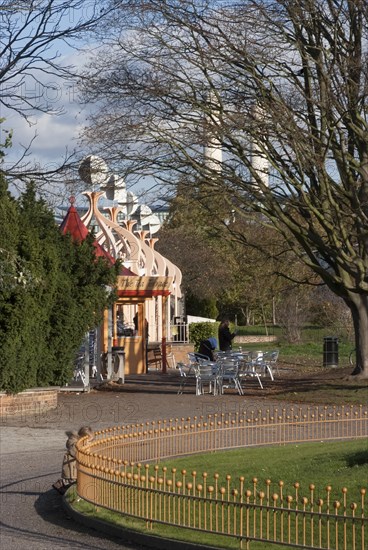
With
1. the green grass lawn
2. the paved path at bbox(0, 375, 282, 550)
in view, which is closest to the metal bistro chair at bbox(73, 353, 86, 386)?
the paved path at bbox(0, 375, 282, 550)

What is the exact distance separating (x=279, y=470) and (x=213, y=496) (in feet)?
7.19

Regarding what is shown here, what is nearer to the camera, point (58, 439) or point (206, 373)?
point (58, 439)

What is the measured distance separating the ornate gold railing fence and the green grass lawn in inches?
3.8

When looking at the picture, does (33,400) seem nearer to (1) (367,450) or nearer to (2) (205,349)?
(2) (205,349)

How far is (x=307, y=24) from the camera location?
79.2 feet

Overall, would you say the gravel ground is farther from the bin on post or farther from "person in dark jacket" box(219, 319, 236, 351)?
"person in dark jacket" box(219, 319, 236, 351)

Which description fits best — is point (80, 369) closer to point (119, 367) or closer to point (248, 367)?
point (119, 367)

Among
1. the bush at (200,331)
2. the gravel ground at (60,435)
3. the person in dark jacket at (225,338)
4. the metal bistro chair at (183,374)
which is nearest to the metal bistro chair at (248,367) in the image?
the gravel ground at (60,435)

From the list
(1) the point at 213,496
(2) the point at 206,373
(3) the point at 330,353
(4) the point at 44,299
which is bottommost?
(1) the point at 213,496

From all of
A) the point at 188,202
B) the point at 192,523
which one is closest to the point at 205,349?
the point at 188,202

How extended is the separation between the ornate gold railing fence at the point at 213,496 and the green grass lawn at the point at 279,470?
0.31 ft

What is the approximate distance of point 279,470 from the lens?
44.8ft

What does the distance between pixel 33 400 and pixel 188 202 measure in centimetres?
718

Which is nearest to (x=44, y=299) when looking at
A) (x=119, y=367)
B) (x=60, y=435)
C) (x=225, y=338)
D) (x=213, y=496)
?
(x=60, y=435)
